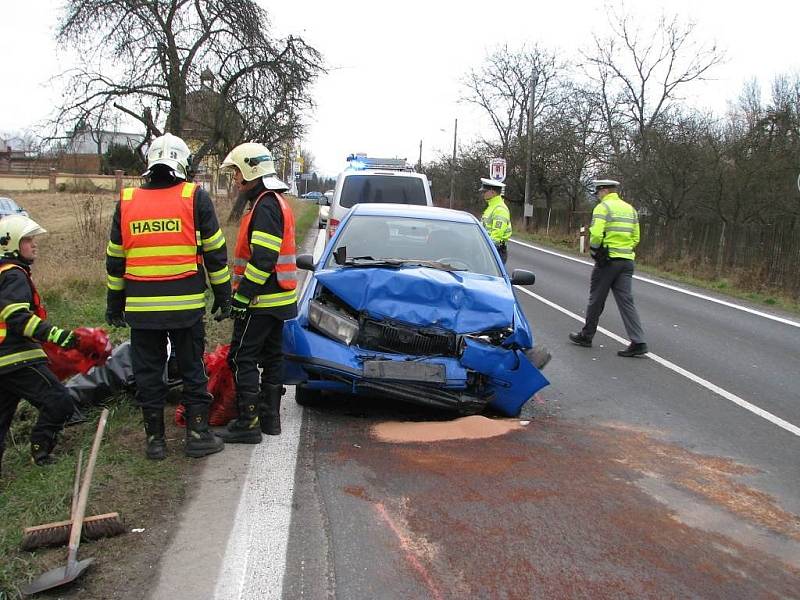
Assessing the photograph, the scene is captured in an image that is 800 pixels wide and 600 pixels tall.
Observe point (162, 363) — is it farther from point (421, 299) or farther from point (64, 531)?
point (421, 299)

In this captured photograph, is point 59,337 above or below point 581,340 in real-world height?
above

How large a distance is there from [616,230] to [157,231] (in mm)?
5687

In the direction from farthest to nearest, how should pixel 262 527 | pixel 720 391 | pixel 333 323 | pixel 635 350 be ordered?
pixel 635 350 < pixel 720 391 < pixel 333 323 < pixel 262 527

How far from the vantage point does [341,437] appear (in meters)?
4.85

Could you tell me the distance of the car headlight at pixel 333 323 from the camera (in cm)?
507

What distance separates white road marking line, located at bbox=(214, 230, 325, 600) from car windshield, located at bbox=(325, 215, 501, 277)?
1.97 m

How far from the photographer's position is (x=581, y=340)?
856 cm

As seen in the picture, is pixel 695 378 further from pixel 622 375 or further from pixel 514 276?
pixel 514 276

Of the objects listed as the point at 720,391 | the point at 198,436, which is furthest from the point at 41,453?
the point at 720,391

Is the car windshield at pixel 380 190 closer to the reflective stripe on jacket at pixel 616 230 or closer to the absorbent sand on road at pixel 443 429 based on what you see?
the reflective stripe on jacket at pixel 616 230

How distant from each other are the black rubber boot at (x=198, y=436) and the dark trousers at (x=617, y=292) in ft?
17.3

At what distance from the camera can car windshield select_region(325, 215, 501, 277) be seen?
621cm

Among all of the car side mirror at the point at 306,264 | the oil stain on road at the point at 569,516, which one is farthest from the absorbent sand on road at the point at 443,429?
the car side mirror at the point at 306,264

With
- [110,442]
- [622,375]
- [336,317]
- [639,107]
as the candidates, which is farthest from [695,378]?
[639,107]
